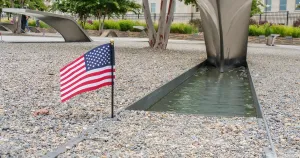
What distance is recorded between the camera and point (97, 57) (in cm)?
556

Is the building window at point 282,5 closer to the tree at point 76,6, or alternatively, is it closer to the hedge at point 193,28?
the hedge at point 193,28

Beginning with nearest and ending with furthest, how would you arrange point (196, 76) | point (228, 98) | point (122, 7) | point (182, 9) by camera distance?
point (228, 98) < point (196, 76) < point (122, 7) < point (182, 9)

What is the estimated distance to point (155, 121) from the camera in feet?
18.9

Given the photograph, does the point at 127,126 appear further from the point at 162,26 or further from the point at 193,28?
the point at 193,28

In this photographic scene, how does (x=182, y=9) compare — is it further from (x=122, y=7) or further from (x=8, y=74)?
(x=8, y=74)

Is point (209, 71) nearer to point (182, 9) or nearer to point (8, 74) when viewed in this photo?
point (8, 74)

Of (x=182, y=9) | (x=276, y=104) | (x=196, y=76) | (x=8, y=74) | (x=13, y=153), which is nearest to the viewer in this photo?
(x=13, y=153)

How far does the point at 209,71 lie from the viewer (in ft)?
44.9

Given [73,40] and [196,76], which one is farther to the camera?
[73,40]

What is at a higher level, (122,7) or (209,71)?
(122,7)

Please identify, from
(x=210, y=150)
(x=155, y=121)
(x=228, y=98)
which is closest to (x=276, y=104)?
(x=228, y=98)

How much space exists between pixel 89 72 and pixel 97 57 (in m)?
0.21

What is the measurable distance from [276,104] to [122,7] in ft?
90.9

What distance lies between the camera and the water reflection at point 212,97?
754 cm
